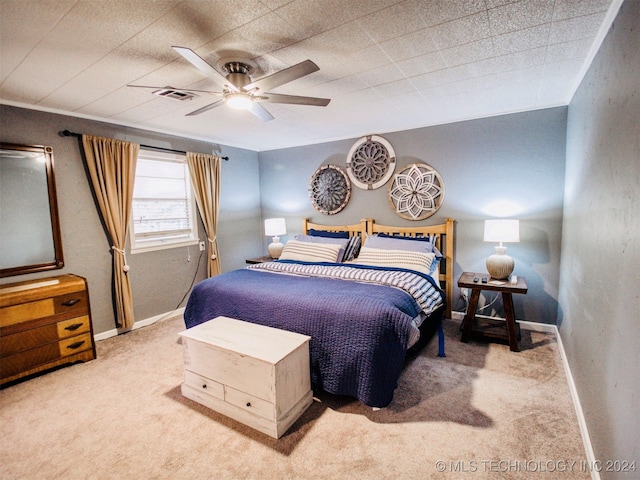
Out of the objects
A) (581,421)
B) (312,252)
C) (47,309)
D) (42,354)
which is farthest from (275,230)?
(581,421)

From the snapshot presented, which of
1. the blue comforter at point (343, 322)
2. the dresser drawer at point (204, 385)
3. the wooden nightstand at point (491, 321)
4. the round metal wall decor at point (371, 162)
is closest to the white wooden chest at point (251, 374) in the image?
the dresser drawer at point (204, 385)

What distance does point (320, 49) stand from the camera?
6.33 feet

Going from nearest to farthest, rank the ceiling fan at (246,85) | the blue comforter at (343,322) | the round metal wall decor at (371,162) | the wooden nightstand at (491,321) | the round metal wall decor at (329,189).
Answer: the ceiling fan at (246,85) < the blue comforter at (343,322) < the wooden nightstand at (491,321) < the round metal wall decor at (371,162) < the round metal wall decor at (329,189)

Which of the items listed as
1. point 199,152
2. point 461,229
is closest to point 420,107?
point 461,229

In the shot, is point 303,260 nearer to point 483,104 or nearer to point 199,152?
point 199,152

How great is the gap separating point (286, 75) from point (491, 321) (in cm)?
316

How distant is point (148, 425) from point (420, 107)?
347 centimetres

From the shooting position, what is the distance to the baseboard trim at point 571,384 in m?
1.66

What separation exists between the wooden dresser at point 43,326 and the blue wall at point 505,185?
3.40 m

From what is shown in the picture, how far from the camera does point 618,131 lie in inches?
59.3

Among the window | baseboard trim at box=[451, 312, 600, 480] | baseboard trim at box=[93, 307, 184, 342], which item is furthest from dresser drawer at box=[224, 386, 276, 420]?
the window

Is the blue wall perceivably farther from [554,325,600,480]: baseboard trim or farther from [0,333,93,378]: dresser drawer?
[0,333,93,378]: dresser drawer

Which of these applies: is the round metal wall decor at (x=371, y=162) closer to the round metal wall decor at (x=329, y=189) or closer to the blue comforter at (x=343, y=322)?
the round metal wall decor at (x=329, y=189)

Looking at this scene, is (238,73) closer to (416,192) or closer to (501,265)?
(416,192)
